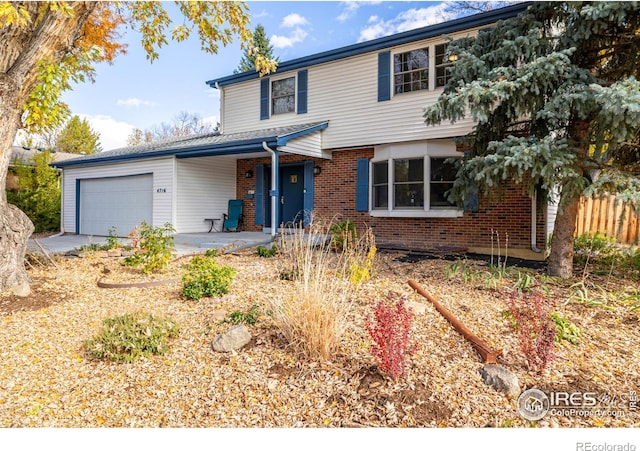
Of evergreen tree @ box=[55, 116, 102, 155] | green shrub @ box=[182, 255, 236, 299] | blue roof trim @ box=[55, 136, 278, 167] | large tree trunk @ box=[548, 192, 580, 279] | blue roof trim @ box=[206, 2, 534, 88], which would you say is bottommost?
green shrub @ box=[182, 255, 236, 299]

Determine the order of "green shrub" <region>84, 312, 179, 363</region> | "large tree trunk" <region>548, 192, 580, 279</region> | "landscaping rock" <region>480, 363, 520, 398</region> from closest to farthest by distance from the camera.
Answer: "landscaping rock" <region>480, 363, 520, 398</region>, "green shrub" <region>84, 312, 179, 363</region>, "large tree trunk" <region>548, 192, 580, 279</region>

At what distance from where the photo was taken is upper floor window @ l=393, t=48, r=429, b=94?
8.85 meters

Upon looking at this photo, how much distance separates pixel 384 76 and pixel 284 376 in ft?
26.6

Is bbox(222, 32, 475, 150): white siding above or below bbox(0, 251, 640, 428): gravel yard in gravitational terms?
above

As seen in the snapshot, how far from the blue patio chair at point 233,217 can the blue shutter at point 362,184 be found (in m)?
3.91

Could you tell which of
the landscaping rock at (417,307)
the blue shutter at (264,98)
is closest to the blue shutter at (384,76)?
the blue shutter at (264,98)

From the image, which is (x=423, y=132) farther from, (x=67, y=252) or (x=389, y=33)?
(x=67, y=252)

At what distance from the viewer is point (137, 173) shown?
11492mm

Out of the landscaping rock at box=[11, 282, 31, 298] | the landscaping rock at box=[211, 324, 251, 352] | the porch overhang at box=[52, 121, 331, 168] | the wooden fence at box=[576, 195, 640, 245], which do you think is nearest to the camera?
the landscaping rock at box=[211, 324, 251, 352]

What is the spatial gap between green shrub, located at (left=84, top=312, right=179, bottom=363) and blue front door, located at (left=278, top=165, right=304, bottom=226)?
25.3ft

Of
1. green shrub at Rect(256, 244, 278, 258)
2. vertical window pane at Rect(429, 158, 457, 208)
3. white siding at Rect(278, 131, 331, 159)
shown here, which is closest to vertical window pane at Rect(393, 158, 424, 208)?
vertical window pane at Rect(429, 158, 457, 208)

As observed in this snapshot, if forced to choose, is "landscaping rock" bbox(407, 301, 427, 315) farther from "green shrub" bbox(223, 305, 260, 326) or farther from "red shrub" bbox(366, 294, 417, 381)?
"green shrub" bbox(223, 305, 260, 326)

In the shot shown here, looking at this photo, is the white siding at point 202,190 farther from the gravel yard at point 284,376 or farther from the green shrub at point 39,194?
the gravel yard at point 284,376

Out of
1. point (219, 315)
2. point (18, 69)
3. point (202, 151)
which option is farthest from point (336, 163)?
point (219, 315)
